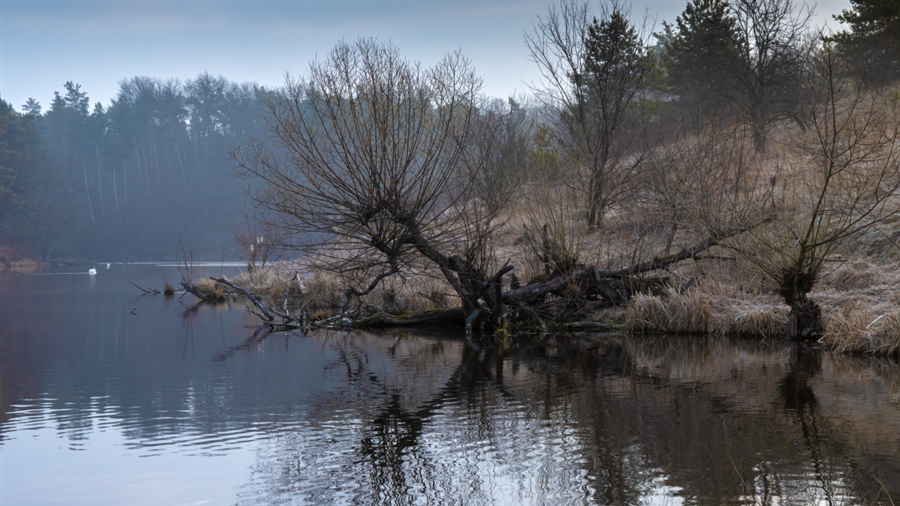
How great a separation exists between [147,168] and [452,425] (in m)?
94.9

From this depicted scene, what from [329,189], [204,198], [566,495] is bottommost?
[566,495]

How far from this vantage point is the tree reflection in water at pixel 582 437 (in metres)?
6.96

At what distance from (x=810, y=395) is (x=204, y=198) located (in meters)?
88.4

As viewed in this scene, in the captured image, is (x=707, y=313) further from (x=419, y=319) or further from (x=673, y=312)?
(x=419, y=319)

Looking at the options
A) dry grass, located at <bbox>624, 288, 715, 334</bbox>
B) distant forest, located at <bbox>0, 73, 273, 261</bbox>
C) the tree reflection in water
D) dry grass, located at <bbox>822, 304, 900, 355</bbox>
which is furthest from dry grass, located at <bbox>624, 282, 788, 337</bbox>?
distant forest, located at <bbox>0, 73, 273, 261</bbox>

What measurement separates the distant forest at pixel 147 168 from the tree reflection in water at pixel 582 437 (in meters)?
67.9

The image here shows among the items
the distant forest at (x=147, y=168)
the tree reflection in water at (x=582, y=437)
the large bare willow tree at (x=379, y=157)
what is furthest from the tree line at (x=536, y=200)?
the distant forest at (x=147, y=168)

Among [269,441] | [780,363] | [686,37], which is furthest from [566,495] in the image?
[686,37]

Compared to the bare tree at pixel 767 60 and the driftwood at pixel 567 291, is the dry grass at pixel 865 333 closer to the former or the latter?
the driftwood at pixel 567 291

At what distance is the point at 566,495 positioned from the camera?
684 centimetres

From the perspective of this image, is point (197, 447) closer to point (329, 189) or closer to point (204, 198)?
point (329, 189)

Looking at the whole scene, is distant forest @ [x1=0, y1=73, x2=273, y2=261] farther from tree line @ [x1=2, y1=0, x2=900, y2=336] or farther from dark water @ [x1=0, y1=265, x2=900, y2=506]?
dark water @ [x1=0, y1=265, x2=900, y2=506]

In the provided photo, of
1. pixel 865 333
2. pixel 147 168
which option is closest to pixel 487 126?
pixel 865 333

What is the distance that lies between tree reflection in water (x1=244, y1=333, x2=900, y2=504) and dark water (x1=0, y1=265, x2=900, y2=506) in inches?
1.2
